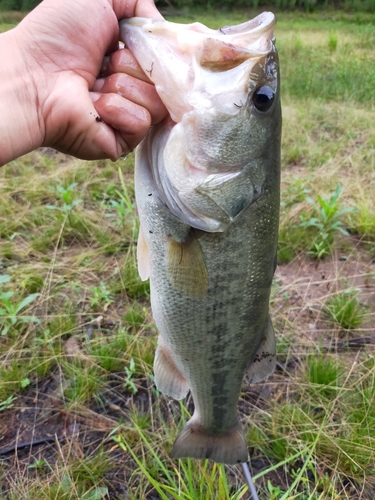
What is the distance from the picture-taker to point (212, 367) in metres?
1.66

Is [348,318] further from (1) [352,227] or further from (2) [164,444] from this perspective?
(2) [164,444]

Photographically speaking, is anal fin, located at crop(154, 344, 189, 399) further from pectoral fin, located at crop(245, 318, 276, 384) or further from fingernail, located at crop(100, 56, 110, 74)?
fingernail, located at crop(100, 56, 110, 74)

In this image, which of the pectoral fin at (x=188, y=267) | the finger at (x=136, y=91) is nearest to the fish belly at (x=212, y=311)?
the pectoral fin at (x=188, y=267)

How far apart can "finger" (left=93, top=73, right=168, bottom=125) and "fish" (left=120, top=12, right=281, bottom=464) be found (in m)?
0.07

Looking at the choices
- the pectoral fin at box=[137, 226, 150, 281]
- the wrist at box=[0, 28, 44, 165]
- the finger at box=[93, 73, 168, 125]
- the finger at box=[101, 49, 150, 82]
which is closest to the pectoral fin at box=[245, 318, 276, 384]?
the pectoral fin at box=[137, 226, 150, 281]

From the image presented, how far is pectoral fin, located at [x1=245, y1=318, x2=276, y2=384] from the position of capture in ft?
5.55

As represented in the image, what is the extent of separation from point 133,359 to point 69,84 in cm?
160

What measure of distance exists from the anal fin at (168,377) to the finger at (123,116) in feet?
2.95

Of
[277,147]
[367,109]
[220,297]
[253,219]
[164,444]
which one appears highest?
[277,147]

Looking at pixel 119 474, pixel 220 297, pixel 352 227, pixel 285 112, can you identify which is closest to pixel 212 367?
pixel 220 297

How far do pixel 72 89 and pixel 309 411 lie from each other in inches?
76.5

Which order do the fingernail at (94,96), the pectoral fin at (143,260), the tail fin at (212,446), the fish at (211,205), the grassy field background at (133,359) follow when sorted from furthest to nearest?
the grassy field background at (133,359), the tail fin at (212,446), the pectoral fin at (143,260), the fingernail at (94,96), the fish at (211,205)

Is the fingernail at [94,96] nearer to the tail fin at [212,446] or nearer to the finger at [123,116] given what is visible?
the finger at [123,116]

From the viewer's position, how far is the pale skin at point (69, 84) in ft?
4.35
